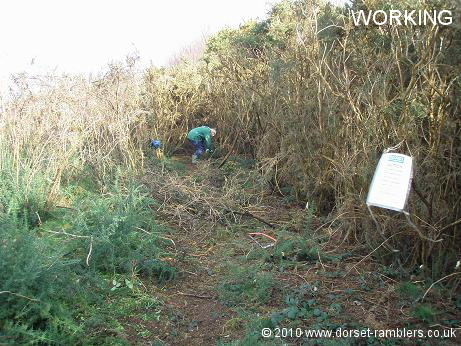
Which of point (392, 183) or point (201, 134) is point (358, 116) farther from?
point (201, 134)

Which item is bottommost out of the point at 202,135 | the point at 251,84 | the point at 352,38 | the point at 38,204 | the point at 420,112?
the point at 202,135

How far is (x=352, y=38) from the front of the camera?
18.4 ft

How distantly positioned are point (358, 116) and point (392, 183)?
6.98 feet

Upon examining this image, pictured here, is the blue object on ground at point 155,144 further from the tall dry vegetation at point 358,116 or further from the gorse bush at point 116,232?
the gorse bush at point 116,232

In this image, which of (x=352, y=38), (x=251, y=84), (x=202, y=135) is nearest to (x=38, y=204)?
(x=352, y=38)

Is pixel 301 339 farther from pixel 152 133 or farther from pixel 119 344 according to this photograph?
pixel 152 133

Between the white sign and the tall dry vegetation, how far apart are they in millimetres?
1024

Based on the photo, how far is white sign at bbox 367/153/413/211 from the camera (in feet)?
8.88

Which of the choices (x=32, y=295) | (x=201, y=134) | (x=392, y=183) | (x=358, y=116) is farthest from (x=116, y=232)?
(x=201, y=134)

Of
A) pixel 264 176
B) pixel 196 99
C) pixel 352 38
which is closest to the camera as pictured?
pixel 352 38

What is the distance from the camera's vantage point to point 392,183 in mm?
2773

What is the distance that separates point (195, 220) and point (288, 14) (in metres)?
6.89

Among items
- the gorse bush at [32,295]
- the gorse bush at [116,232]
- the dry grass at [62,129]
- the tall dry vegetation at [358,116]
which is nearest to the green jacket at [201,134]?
the tall dry vegetation at [358,116]

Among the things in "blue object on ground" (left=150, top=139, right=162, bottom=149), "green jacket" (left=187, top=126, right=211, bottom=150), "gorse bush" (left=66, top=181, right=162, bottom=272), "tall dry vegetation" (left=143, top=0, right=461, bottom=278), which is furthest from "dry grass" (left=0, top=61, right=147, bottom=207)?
"green jacket" (left=187, top=126, right=211, bottom=150)
